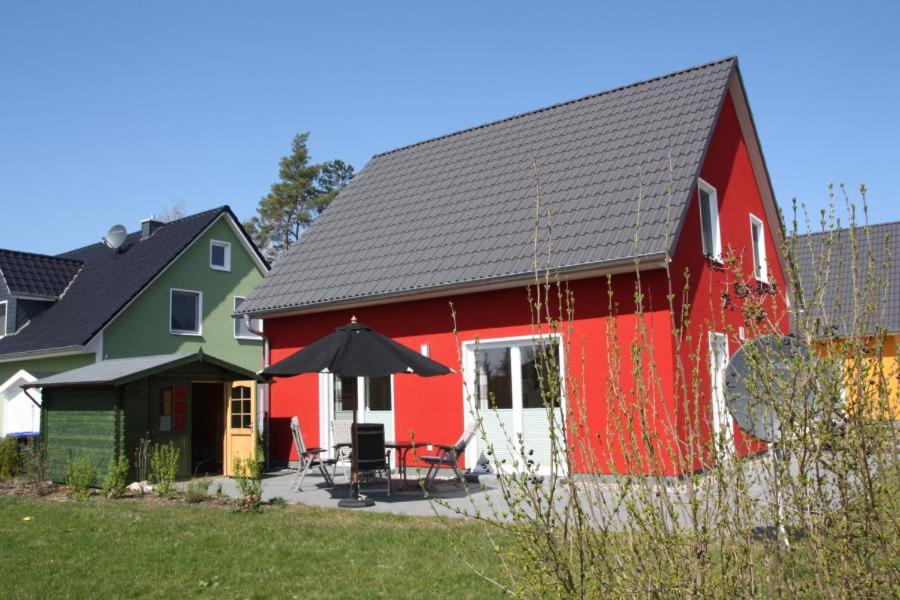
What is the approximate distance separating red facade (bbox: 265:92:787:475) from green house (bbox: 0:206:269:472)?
7280 millimetres

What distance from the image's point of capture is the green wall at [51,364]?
65.0 ft

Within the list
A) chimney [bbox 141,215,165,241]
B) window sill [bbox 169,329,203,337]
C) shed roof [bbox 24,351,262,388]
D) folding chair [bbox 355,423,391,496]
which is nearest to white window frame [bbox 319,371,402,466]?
shed roof [bbox 24,351,262,388]

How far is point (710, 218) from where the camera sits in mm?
12711

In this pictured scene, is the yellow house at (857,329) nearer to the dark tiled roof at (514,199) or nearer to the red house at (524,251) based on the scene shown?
the red house at (524,251)

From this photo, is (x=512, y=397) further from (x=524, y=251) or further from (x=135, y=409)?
(x=135, y=409)

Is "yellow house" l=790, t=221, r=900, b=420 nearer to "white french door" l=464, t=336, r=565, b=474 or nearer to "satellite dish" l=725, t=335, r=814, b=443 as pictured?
"satellite dish" l=725, t=335, r=814, b=443

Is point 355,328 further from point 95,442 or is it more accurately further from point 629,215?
point 95,442

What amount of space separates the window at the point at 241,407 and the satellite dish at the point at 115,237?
13.6 meters

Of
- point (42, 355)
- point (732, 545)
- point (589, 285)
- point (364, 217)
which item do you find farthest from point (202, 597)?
point (42, 355)

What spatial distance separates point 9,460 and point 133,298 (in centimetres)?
748

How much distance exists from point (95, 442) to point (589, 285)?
8484mm

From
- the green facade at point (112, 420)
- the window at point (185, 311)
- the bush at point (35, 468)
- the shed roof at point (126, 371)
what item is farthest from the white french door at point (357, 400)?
the window at point (185, 311)

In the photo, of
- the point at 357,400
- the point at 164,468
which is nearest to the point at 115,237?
the point at 357,400

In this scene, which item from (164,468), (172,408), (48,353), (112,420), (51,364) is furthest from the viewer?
(51,364)
